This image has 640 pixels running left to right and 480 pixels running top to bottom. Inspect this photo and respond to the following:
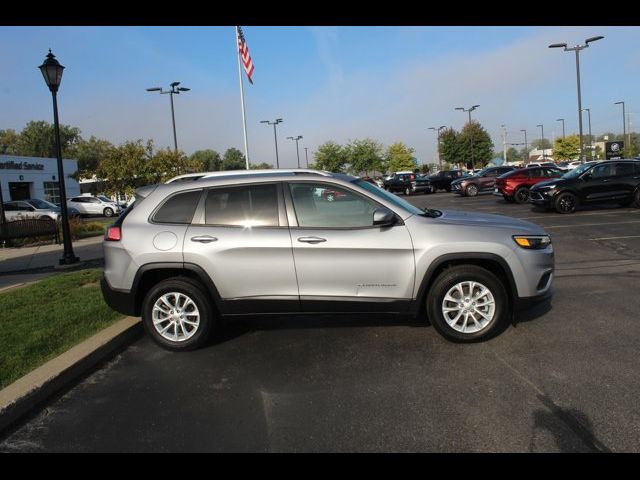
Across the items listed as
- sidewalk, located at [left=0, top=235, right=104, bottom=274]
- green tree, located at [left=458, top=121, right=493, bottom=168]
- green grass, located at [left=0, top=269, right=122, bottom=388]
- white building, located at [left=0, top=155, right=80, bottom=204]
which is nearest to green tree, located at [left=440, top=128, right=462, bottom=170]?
green tree, located at [left=458, top=121, right=493, bottom=168]

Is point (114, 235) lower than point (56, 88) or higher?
lower

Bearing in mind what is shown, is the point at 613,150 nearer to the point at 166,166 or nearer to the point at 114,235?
the point at 166,166

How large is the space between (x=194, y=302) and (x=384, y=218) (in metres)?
2.05

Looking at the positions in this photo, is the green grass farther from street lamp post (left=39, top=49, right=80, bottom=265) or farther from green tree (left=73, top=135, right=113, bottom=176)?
green tree (left=73, top=135, right=113, bottom=176)

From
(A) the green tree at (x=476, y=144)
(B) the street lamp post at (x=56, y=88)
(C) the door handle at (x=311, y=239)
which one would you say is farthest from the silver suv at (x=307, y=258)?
Answer: (A) the green tree at (x=476, y=144)

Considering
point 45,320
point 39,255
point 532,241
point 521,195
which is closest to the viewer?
point 532,241

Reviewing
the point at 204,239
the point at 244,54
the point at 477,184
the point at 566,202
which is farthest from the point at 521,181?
the point at 204,239

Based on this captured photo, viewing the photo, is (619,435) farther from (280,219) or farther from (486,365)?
(280,219)

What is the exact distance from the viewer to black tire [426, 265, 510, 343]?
15.8 ft

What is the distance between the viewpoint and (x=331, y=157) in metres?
63.6

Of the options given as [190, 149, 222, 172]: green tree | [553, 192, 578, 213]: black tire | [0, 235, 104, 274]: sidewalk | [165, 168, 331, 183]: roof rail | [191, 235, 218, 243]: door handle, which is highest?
[190, 149, 222, 172]: green tree

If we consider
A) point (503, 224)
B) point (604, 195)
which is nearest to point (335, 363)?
point (503, 224)

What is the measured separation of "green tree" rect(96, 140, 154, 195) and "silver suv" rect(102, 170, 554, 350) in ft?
83.0

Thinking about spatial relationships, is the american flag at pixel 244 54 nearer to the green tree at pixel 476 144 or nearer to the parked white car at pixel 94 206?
the parked white car at pixel 94 206
